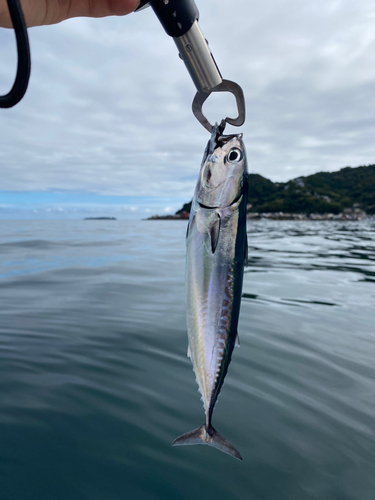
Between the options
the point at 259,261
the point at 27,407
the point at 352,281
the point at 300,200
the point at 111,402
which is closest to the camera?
the point at 27,407

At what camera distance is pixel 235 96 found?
2.01m

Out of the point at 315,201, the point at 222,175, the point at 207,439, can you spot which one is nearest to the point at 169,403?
the point at 207,439

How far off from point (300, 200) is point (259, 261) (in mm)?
117414

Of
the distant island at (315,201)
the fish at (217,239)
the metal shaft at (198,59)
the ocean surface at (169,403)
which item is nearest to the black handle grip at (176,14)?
the metal shaft at (198,59)

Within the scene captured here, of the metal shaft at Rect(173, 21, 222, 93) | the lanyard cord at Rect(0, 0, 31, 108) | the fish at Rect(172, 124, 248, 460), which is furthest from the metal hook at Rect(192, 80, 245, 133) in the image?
the lanyard cord at Rect(0, 0, 31, 108)

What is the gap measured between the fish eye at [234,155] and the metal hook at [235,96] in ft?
0.84

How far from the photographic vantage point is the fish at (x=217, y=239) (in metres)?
1.91

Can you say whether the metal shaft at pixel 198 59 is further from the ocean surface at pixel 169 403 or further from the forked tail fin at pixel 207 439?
the ocean surface at pixel 169 403

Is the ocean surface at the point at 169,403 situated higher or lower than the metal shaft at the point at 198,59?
lower

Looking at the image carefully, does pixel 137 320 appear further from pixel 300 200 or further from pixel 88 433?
pixel 300 200

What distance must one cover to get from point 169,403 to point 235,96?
300 centimetres

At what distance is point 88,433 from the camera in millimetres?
2918

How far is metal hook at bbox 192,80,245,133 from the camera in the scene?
194 cm

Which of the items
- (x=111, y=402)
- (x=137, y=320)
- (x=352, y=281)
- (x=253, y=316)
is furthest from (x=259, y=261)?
(x=111, y=402)
